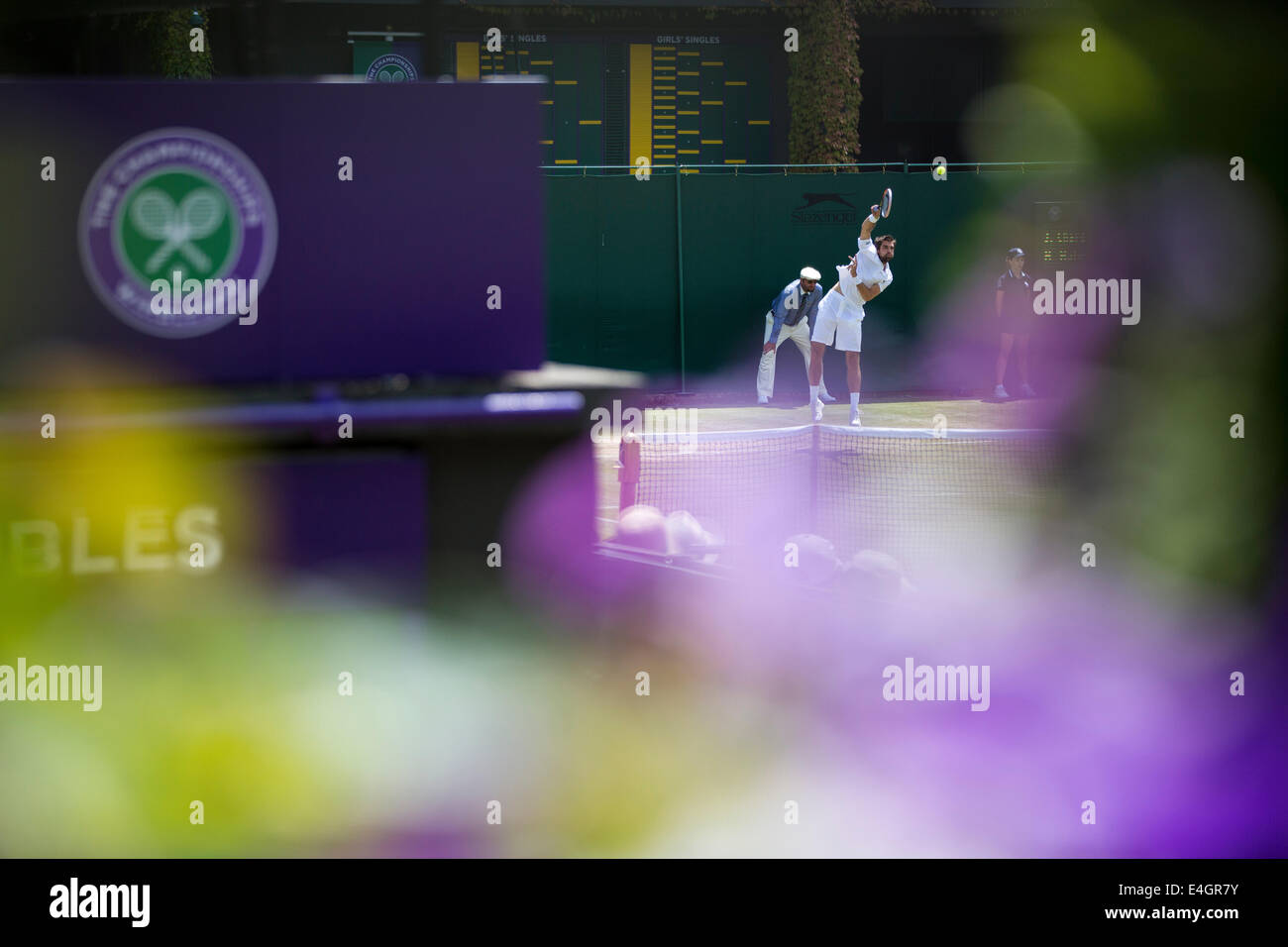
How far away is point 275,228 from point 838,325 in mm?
12813

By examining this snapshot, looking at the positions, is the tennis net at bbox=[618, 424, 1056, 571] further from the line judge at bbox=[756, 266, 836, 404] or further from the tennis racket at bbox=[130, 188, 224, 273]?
the line judge at bbox=[756, 266, 836, 404]

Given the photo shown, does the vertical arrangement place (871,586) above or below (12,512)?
below

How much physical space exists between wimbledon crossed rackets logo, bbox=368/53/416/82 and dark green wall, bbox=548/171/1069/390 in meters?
6.71

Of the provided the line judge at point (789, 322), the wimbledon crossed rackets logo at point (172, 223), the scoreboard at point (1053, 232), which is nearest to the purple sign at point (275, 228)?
the wimbledon crossed rackets logo at point (172, 223)

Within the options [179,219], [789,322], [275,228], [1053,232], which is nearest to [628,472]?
[275,228]

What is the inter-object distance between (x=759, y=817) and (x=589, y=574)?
3.04 ft

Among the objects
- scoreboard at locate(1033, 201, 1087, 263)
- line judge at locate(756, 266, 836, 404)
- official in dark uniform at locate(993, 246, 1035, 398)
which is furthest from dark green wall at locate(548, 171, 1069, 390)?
line judge at locate(756, 266, 836, 404)

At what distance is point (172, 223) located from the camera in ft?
12.4

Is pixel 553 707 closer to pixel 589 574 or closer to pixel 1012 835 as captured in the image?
pixel 589 574

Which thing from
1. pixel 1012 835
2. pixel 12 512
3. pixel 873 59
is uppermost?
pixel 873 59

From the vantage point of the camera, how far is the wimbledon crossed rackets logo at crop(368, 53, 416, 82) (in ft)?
77.6

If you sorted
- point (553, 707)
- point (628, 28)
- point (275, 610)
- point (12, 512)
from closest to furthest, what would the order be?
point (12, 512) < point (275, 610) < point (553, 707) < point (628, 28)

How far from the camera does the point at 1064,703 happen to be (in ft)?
16.8

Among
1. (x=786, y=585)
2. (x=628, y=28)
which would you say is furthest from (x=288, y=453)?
(x=628, y=28)
